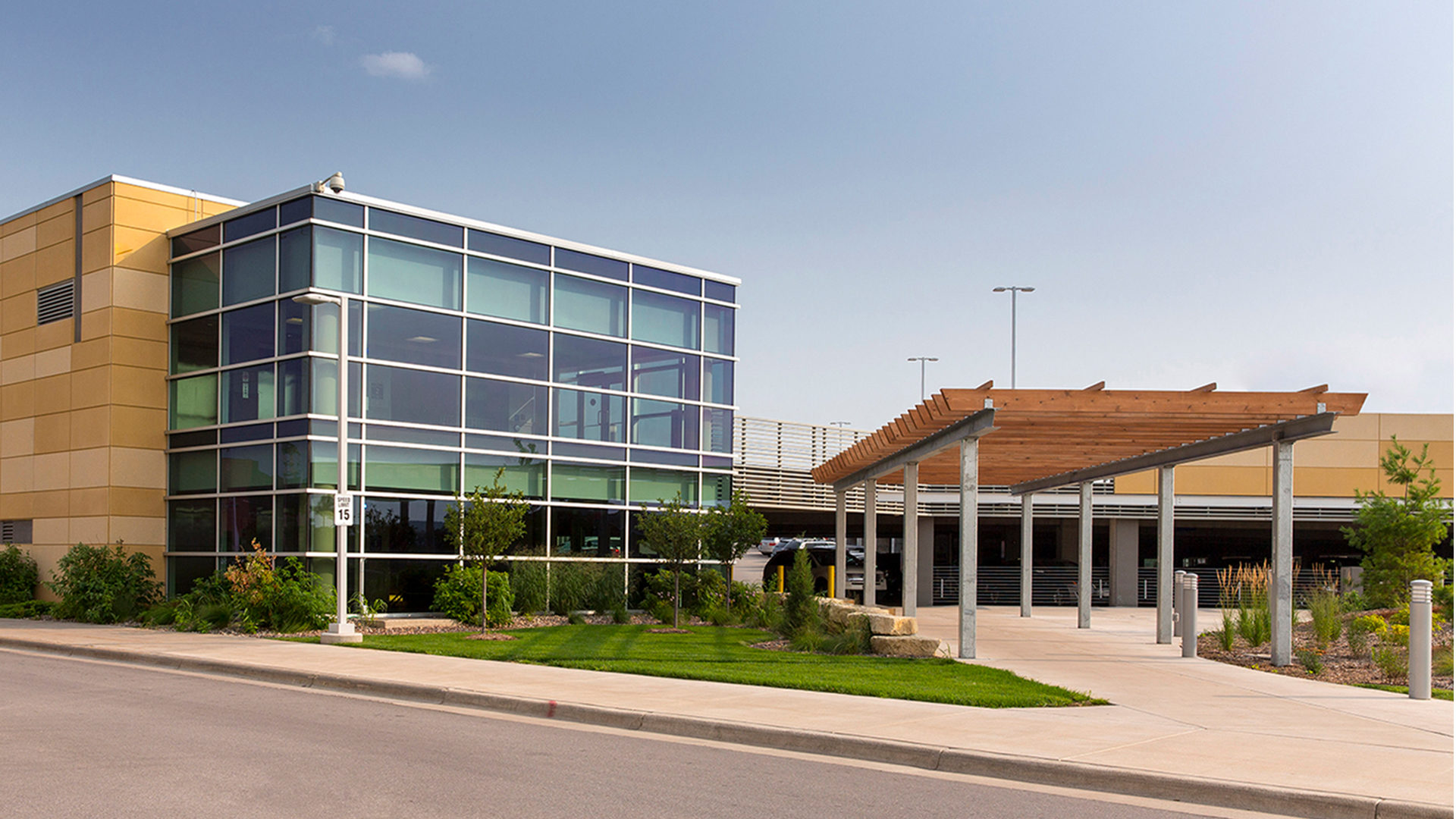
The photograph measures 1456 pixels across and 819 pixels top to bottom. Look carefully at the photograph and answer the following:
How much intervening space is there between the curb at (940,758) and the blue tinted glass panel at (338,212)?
1187 centimetres

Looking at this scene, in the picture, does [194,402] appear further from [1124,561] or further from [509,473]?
[1124,561]

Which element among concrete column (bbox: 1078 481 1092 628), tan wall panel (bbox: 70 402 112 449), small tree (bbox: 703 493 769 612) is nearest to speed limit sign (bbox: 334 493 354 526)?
small tree (bbox: 703 493 769 612)

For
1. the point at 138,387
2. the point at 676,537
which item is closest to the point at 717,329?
the point at 676,537

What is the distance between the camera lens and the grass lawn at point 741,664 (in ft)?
→ 45.8

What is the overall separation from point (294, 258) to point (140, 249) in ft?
15.7

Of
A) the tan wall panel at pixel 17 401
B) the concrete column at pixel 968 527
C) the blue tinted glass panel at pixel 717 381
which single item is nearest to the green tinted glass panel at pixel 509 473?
the blue tinted glass panel at pixel 717 381

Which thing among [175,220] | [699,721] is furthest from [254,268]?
[699,721]

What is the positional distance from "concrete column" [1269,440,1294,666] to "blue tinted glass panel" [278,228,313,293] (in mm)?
17694

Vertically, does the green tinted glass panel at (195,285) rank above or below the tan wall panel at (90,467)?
above

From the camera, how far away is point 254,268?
86.1ft

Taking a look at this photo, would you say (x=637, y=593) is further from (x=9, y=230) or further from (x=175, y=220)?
(x=9, y=230)

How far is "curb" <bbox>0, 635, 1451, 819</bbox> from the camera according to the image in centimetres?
852

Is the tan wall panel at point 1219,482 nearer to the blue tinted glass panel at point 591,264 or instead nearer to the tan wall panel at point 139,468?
the blue tinted glass panel at point 591,264

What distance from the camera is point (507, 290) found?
27984 millimetres
